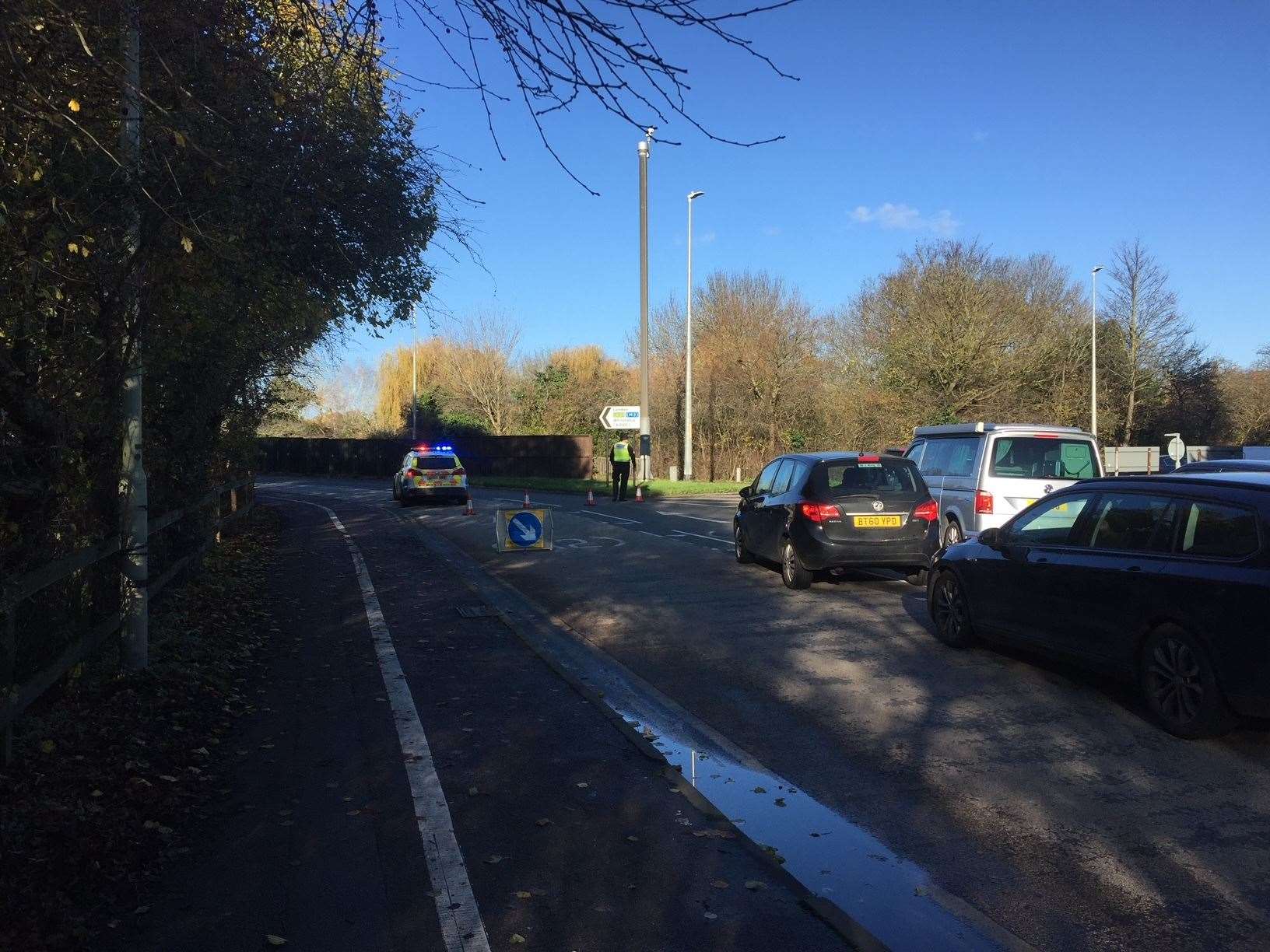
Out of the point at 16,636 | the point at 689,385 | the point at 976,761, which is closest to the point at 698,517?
the point at 689,385

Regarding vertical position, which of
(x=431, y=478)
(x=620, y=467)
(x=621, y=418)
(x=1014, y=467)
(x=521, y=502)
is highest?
(x=621, y=418)

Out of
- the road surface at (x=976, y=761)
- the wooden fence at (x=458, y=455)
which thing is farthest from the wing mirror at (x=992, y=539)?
the wooden fence at (x=458, y=455)

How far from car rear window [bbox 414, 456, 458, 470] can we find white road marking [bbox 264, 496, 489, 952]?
20279mm

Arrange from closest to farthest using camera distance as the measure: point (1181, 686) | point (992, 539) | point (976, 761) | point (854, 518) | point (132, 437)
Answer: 1. point (976, 761)
2. point (1181, 686)
3. point (132, 437)
4. point (992, 539)
5. point (854, 518)

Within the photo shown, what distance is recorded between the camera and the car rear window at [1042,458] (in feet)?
41.2

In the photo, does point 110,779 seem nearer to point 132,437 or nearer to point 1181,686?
point 132,437

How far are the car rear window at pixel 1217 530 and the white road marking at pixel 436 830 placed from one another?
4482 millimetres

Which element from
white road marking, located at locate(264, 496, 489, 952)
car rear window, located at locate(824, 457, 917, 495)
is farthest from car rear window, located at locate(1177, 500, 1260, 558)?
car rear window, located at locate(824, 457, 917, 495)

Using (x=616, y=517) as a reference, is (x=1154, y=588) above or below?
above

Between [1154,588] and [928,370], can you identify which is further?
[928,370]

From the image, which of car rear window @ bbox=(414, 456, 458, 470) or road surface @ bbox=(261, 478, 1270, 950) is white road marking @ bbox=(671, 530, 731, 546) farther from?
Answer: car rear window @ bbox=(414, 456, 458, 470)

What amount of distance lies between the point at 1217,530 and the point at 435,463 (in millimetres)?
24209

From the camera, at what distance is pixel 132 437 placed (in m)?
6.88

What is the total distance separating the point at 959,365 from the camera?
34.9 metres
